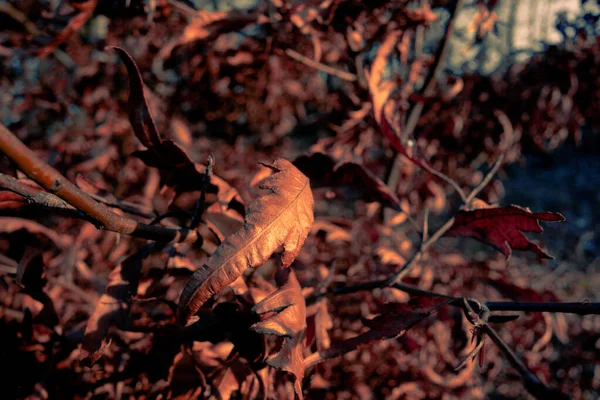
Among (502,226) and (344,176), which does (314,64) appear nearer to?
(344,176)

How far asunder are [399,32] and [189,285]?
2.91 ft

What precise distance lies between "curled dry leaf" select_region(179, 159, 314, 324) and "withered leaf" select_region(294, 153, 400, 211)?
0.21 metres

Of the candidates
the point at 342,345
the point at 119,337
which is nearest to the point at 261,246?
the point at 342,345

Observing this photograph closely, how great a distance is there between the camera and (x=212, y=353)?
0.67m

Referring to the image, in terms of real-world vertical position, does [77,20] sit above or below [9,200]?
above

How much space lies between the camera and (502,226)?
0.65 meters

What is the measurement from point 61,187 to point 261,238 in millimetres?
195

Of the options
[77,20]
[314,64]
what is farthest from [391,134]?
[77,20]

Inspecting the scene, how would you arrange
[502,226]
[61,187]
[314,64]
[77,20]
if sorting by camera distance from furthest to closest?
[314,64]
[77,20]
[502,226]
[61,187]

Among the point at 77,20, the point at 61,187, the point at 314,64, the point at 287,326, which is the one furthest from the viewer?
the point at 314,64

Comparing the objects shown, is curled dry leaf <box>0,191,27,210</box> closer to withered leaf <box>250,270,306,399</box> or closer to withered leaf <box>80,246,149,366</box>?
withered leaf <box>80,246,149,366</box>

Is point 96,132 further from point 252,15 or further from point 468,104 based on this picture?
point 468,104

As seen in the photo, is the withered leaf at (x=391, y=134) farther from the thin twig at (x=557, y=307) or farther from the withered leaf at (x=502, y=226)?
the thin twig at (x=557, y=307)

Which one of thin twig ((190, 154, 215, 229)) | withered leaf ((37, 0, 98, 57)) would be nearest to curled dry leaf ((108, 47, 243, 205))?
thin twig ((190, 154, 215, 229))
